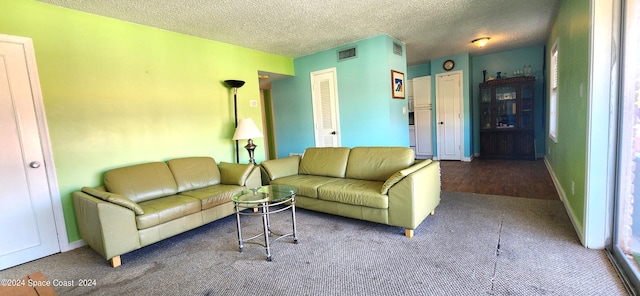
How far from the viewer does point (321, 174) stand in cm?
368

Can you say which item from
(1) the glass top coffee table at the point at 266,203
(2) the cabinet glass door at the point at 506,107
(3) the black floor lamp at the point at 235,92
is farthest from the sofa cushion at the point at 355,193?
(2) the cabinet glass door at the point at 506,107

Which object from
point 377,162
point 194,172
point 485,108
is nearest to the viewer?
point 377,162

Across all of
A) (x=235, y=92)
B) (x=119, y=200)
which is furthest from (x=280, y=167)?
(x=119, y=200)

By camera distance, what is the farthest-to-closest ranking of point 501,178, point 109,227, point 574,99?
point 501,178, point 574,99, point 109,227

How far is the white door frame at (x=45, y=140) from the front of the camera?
2535 mm

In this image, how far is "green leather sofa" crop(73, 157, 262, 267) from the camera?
2.30 m

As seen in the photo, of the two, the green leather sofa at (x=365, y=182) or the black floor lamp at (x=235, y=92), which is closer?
the green leather sofa at (x=365, y=182)

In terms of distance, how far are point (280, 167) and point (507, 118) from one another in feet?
16.9

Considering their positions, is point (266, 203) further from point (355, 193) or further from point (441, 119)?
point (441, 119)

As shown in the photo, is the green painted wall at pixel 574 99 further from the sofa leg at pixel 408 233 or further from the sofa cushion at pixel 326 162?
the sofa cushion at pixel 326 162

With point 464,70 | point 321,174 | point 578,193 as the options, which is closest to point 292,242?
point 321,174

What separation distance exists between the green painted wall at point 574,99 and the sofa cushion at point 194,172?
12.0 ft

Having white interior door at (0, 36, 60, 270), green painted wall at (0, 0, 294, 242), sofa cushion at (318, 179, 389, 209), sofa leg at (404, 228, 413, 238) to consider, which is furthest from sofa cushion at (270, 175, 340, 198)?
white interior door at (0, 36, 60, 270)

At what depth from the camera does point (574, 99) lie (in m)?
2.57
